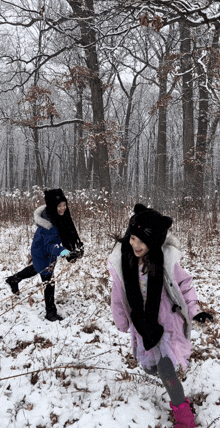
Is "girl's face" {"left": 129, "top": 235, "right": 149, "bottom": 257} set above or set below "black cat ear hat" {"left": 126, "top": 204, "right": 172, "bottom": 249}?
below

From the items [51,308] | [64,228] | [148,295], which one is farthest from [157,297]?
[51,308]

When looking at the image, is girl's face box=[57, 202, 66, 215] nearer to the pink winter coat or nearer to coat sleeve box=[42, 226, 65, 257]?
coat sleeve box=[42, 226, 65, 257]

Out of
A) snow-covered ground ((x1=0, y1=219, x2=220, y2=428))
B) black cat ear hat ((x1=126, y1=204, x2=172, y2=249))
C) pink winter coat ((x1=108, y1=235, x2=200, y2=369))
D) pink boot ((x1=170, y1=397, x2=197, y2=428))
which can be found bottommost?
snow-covered ground ((x1=0, y1=219, x2=220, y2=428))

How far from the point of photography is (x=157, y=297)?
188 centimetres

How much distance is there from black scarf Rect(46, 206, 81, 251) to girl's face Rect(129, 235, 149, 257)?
1643 millimetres

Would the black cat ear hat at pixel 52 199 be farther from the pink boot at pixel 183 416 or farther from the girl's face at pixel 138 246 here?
the pink boot at pixel 183 416

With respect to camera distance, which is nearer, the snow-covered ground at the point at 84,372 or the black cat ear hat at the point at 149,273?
the black cat ear hat at the point at 149,273

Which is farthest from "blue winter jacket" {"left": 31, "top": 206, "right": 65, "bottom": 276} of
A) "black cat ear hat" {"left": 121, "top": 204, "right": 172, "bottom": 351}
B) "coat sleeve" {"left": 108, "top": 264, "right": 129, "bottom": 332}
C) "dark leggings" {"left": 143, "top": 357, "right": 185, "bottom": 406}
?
"dark leggings" {"left": 143, "top": 357, "right": 185, "bottom": 406}

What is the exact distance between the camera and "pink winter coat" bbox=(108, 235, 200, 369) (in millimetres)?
1894

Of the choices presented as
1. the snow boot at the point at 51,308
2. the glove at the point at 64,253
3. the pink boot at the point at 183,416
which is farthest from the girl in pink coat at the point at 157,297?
the snow boot at the point at 51,308

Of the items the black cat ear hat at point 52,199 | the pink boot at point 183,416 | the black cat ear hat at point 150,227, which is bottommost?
the pink boot at point 183,416

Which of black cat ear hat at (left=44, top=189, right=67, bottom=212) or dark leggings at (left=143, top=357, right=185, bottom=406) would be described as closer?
dark leggings at (left=143, top=357, right=185, bottom=406)

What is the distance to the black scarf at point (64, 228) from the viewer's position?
330 centimetres

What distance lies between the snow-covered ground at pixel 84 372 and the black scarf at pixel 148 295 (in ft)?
2.31
